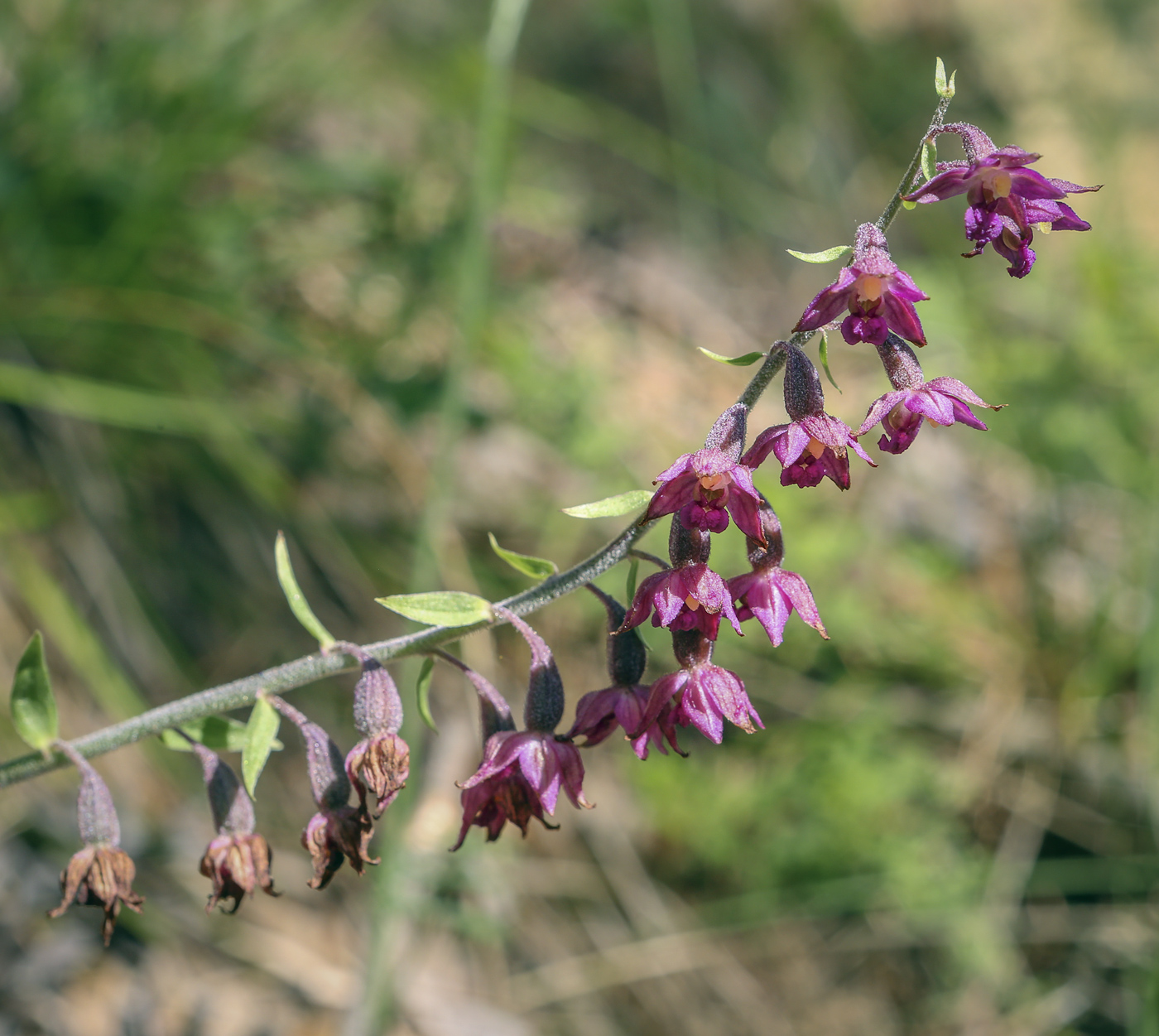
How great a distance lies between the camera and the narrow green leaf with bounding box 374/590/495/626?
5.77 ft

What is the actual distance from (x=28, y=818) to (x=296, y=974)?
1.08 meters

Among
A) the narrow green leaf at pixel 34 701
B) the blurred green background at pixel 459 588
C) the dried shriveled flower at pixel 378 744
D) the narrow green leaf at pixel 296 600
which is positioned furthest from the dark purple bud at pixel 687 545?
the blurred green background at pixel 459 588

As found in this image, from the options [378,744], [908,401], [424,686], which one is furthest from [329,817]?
[908,401]

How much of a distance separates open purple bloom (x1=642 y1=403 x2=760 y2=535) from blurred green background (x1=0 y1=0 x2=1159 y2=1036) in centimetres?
155

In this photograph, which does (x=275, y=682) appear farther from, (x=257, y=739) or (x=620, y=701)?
(x=620, y=701)

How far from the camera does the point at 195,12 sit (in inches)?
194

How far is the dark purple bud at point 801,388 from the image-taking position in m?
1.60

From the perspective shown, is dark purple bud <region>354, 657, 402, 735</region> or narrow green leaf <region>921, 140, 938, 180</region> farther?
dark purple bud <region>354, 657, 402, 735</region>

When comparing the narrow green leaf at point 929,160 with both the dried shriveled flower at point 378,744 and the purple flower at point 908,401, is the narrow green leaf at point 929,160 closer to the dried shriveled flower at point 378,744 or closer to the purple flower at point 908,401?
the purple flower at point 908,401

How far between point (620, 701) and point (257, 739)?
67cm

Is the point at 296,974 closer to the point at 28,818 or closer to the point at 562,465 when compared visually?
the point at 28,818

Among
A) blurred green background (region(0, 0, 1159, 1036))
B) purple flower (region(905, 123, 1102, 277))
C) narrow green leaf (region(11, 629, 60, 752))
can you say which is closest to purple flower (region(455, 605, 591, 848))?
narrow green leaf (region(11, 629, 60, 752))

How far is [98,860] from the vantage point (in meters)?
1.85

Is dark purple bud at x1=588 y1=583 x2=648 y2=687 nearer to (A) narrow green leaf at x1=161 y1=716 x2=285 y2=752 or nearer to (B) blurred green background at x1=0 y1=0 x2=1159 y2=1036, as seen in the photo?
(A) narrow green leaf at x1=161 y1=716 x2=285 y2=752
